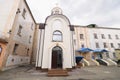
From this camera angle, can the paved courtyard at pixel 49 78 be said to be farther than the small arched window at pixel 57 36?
No

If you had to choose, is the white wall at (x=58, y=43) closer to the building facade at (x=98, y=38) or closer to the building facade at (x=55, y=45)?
the building facade at (x=55, y=45)

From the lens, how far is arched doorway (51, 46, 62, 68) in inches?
450

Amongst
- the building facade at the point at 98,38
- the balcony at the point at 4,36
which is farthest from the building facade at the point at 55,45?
the building facade at the point at 98,38

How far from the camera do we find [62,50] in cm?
1177

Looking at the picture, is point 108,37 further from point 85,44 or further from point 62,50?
point 62,50

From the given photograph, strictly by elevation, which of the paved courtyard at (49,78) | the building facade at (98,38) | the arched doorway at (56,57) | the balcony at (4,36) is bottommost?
the paved courtyard at (49,78)

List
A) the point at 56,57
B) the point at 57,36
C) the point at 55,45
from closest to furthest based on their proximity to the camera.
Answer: the point at 56,57
the point at 55,45
the point at 57,36

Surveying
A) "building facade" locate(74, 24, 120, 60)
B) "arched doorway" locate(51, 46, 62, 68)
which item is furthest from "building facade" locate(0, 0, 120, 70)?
"building facade" locate(74, 24, 120, 60)

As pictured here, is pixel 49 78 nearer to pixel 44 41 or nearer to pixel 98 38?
pixel 44 41

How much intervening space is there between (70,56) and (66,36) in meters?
3.02

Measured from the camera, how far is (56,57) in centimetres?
1167

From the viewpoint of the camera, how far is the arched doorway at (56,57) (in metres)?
11.4

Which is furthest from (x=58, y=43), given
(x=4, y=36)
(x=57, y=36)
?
(x=4, y=36)

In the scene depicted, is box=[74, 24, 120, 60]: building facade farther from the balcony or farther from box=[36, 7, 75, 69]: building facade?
the balcony
